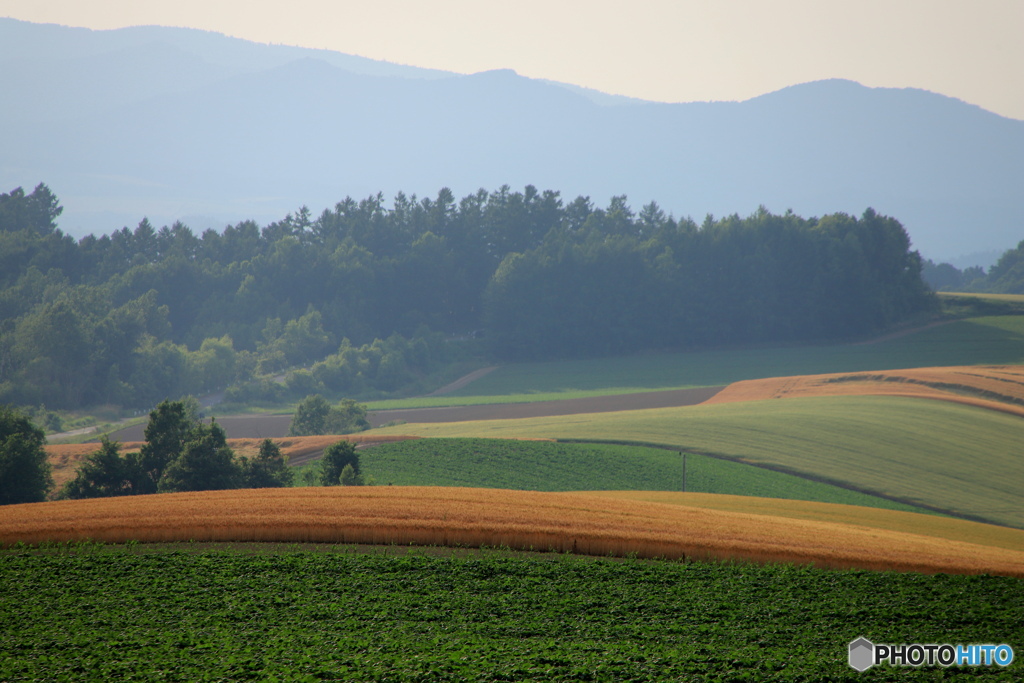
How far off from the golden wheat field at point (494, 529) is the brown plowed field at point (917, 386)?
1565 inches

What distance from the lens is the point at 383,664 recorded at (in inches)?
542

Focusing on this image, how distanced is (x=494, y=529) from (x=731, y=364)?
80510 millimetres

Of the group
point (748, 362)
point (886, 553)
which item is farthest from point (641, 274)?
point (886, 553)

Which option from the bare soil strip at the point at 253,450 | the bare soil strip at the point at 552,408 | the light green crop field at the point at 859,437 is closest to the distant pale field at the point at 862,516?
the light green crop field at the point at 859,437

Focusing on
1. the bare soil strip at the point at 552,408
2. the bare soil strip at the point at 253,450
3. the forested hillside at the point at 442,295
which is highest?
the forested hillside at the point at 442,295

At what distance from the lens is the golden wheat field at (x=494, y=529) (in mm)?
21828

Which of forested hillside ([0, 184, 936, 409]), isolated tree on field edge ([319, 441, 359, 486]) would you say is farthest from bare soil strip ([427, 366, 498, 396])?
isolated tree on field edge ([319, 441, 359, 486])

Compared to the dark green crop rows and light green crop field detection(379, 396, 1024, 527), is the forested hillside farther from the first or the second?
the dark green crop rows

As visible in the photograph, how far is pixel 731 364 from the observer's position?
97.7m

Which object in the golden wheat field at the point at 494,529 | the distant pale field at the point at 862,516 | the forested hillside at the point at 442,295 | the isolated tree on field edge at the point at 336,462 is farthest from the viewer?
the forested hillside at the point at 442,295

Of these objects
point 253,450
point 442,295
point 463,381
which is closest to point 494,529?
point 253,450

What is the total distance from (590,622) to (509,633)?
1832mm

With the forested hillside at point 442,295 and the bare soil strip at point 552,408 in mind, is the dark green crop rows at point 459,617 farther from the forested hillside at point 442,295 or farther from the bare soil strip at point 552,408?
the forested hillside at point 442,295

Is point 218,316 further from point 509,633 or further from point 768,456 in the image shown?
point 509,633
